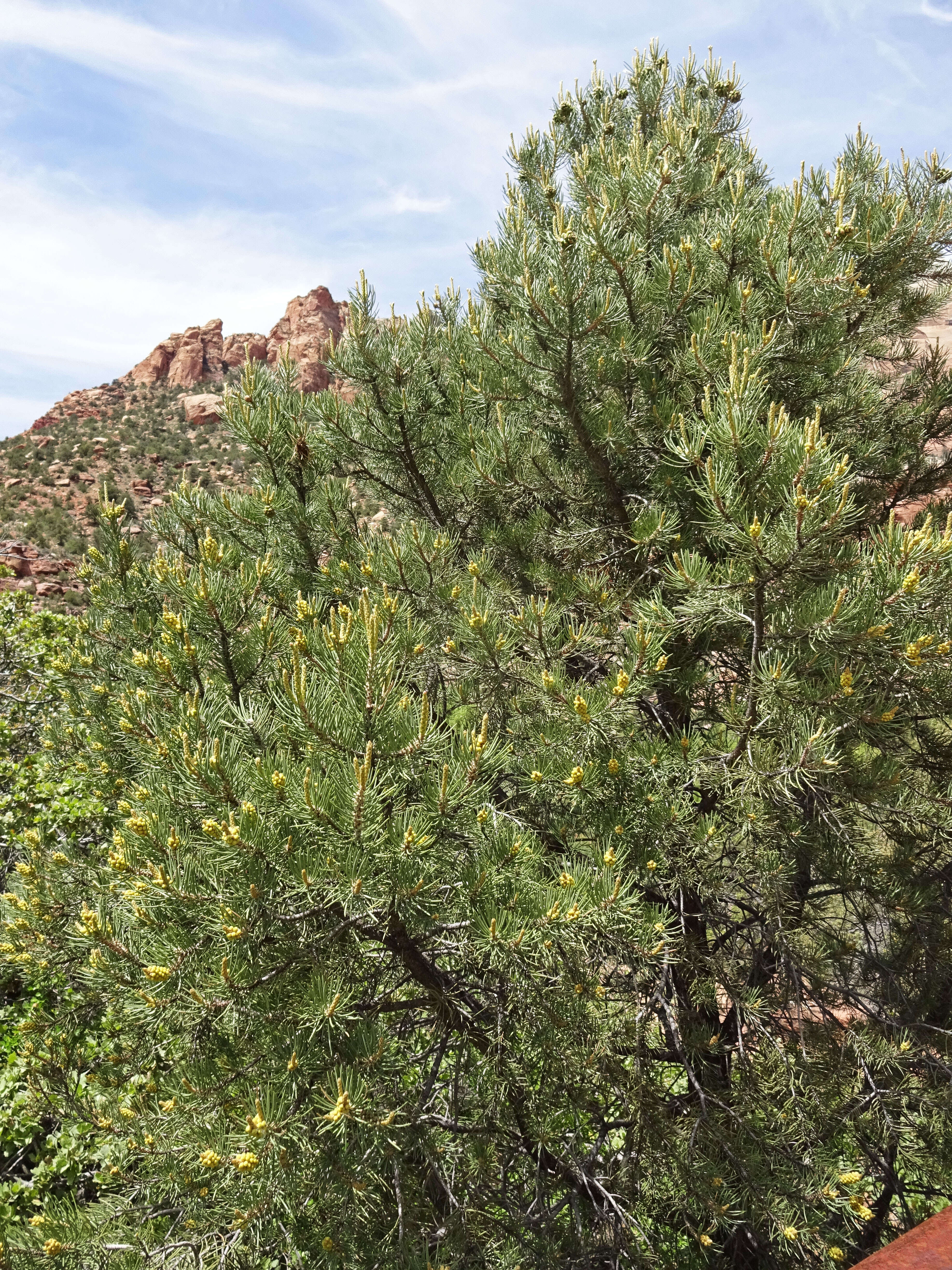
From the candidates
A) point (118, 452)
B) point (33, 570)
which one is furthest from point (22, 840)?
point (118, 452)

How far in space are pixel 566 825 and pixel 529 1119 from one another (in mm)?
1057

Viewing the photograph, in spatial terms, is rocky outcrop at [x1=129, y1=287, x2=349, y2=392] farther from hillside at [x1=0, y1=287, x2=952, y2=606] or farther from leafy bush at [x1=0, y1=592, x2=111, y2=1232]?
leafy bush at [x1=0, y1=592, x2=111, y2=1232]

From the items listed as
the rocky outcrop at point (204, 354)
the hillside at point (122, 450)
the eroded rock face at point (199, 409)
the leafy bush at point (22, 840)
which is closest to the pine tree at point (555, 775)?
the leafy bush at point (22, 840)

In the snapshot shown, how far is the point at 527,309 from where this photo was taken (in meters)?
2.98

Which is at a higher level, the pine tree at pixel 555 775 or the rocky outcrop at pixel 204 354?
the rocky outcrop at pixel 204 354

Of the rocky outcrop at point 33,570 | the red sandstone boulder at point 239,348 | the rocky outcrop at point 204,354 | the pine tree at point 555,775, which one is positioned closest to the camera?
the pine tree at point 555,775

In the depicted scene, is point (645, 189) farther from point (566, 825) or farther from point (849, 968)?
Result: point (849, 968)

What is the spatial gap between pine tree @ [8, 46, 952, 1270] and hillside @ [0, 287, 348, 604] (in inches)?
42.3

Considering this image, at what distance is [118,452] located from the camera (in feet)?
100

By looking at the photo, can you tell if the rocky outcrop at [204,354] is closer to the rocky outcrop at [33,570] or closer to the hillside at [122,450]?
the hillside at [122,450]

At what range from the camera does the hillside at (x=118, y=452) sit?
16.7 metres

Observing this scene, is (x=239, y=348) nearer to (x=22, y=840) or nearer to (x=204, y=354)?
(x=204, y=354)

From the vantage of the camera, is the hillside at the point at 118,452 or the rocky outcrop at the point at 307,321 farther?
the rocky outcrop at the point at 307,321

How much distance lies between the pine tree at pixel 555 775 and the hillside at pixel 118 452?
3.53 ft
